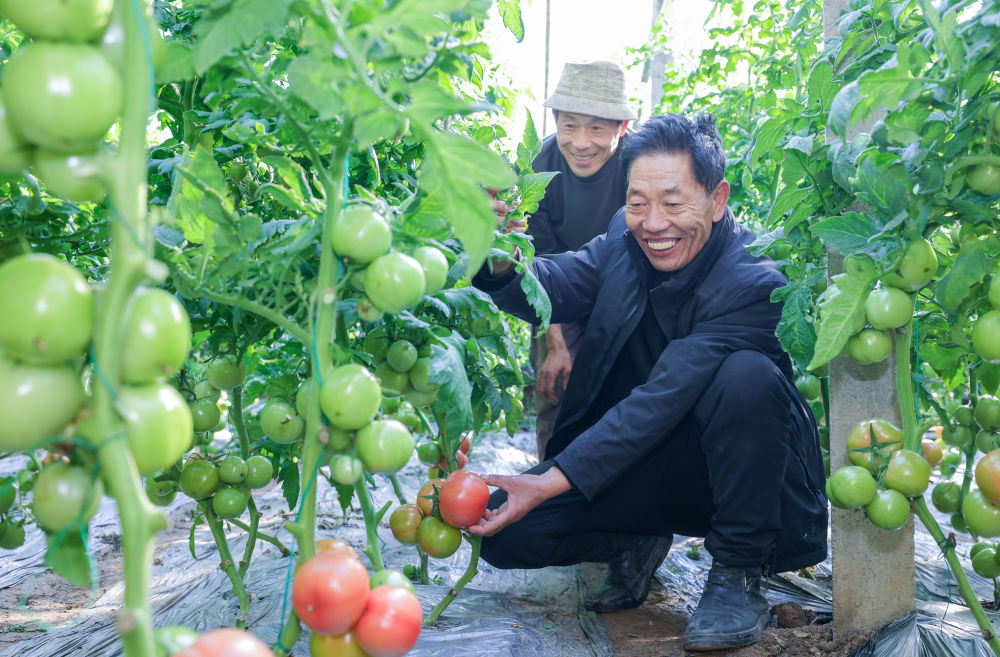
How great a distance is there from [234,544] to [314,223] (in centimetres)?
174

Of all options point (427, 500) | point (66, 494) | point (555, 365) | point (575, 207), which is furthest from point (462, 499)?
point (575, 207)

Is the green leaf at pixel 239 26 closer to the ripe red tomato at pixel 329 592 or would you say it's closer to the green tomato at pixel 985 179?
the ripe red tomato at pixel 329 592

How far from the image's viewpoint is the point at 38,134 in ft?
2.27

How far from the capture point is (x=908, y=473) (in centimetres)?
141

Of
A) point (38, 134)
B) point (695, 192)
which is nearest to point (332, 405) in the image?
point (38, 134)

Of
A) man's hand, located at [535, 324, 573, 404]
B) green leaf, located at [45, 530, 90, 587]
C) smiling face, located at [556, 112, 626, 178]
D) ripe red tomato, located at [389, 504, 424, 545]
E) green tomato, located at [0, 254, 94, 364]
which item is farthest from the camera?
smiling face, located at [556, 112, 626, 178]

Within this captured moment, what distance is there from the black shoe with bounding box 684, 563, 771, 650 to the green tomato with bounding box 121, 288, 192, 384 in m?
1.53

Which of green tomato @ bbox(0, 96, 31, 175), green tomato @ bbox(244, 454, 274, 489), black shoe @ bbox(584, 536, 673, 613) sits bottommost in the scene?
black shoe @ bbox(584, 536, 673, 613)

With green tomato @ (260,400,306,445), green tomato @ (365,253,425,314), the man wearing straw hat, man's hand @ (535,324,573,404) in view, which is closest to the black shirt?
the man wearing straw hat

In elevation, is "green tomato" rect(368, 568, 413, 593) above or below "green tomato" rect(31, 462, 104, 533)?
below

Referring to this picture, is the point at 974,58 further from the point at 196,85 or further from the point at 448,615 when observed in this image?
the point at 448,615

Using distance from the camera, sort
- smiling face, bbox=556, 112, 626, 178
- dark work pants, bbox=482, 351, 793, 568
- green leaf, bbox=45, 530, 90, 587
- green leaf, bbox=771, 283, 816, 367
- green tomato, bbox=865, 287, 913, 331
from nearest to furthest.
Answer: green leaf, bbox=45, 530, 90, 587 → green tomato, bbox=865, 287, 913, 331 → green leaf, bbox=771, 283, 816, 367 → dark work pants, bbox=482, 351, 793, 568 → smiling face, bbox=556, 112, 626, 178

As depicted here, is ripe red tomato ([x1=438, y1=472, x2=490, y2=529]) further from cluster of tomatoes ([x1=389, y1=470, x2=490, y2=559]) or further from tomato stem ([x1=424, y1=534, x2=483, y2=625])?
tomato stem ([x1=424, y1=534, x2=483, y2=625])

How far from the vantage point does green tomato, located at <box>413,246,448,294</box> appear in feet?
3.69
